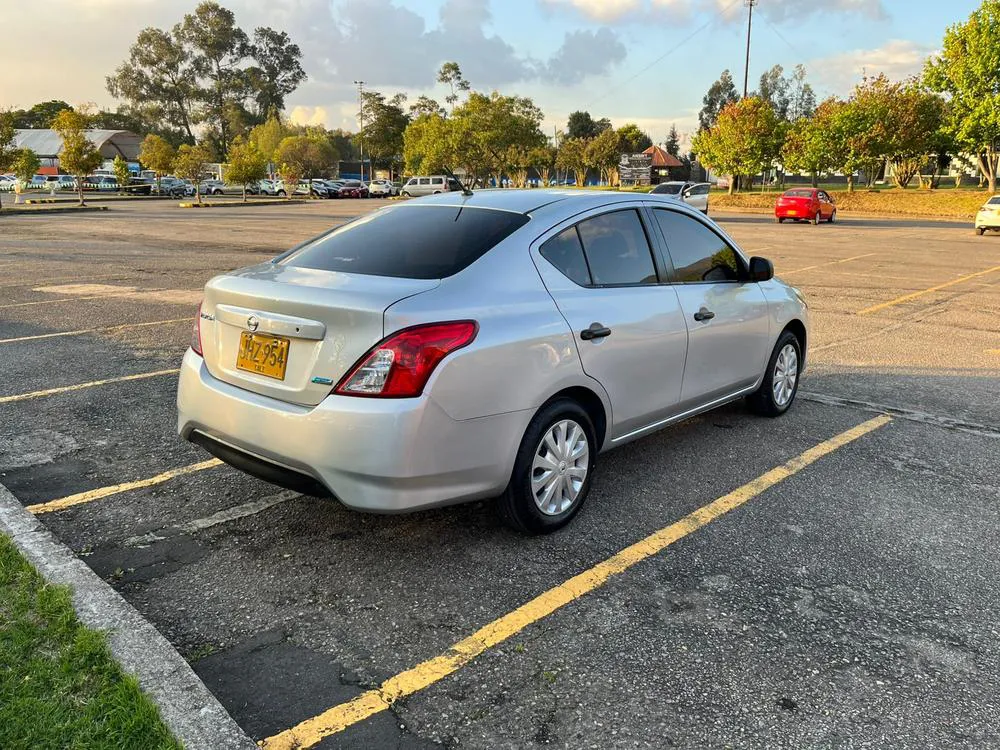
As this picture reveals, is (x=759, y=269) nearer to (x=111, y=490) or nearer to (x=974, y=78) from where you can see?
(x=111, y=490)

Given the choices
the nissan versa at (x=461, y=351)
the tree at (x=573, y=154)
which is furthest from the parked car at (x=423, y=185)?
the nissan versa at (x=461, y=351)

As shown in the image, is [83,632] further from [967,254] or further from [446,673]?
[967,254]

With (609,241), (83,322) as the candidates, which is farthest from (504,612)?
(83,322)

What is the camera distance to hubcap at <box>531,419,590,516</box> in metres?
3.56

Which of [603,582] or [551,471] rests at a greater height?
[551,471]

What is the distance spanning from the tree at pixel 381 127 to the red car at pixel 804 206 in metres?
63.7

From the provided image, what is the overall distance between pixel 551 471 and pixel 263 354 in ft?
4.64

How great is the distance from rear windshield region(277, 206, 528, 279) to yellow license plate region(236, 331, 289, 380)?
1.70 ft

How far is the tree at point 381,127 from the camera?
289 ft

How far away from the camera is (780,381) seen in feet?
18.3

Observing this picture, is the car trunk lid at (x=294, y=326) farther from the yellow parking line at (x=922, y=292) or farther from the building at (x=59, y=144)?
the building at (x=59, y=144)

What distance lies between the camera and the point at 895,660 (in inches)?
111

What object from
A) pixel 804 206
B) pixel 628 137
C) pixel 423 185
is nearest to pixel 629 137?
pixel 628 137

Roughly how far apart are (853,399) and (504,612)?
4.29 metres
